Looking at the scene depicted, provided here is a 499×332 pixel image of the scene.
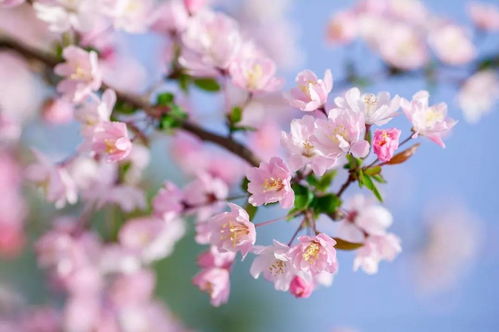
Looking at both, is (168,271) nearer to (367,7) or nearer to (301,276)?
(367,7)

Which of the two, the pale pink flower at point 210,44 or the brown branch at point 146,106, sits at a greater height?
the pale pink flower at point 210,44

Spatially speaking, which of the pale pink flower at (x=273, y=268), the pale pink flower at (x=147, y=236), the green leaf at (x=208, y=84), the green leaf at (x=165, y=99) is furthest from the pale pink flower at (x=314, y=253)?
the pale pink flower at (x=147, y=236)

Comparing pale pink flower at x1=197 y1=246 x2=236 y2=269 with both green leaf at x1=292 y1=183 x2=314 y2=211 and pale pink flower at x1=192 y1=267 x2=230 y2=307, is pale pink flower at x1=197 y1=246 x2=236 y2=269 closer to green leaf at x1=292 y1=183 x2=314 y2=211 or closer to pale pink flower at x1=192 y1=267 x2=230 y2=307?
pale pink flower at x1=192 y1=267 x2=230 y2=307

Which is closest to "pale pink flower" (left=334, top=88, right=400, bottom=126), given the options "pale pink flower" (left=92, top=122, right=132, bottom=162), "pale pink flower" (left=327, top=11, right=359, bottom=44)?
"pale pink flower" (left=92, top=122, right=132, bottom=162)

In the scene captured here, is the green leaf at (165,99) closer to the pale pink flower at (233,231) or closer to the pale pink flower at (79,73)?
the pale pink flower at (79,73)

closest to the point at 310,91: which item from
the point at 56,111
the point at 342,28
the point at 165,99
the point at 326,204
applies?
the point at 326,204

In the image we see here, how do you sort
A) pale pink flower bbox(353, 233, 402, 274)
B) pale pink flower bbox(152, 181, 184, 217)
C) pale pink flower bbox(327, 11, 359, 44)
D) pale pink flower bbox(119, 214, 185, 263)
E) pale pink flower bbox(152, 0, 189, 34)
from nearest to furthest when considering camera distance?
pale pink flower bbox(353, 233, 402, 274) < pale pink flower bbox(152, 181, 184, 217) < pale pink flower bbox(152, 0, 189, 34) < pale pink flower bbox(119, 214, 185, 263) < pale pink flower bbox(327, 11, 359, 44)
